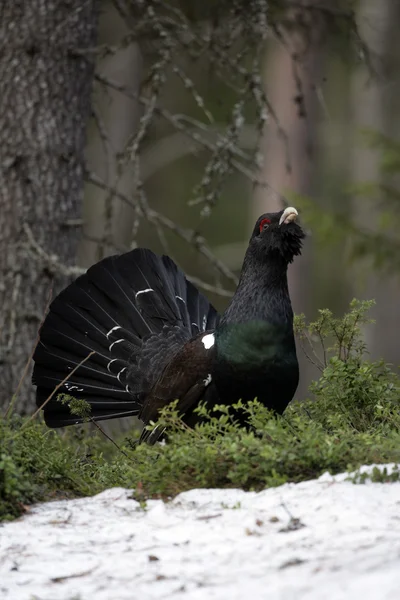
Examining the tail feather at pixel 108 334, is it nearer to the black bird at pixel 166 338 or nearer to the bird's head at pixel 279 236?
the black bird at pixel 166 338

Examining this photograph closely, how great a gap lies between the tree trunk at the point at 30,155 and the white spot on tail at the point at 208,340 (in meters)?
1.80

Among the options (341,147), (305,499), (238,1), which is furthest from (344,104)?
(305,499)

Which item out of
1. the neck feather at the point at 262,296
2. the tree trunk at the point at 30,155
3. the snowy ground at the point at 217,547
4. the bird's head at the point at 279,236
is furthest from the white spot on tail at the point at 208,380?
the tree trunk at the point at 30,155

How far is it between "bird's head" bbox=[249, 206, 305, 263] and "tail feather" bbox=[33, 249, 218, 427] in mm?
→ 1224

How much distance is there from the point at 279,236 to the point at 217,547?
2472 millimetres

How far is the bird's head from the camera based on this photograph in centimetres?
549

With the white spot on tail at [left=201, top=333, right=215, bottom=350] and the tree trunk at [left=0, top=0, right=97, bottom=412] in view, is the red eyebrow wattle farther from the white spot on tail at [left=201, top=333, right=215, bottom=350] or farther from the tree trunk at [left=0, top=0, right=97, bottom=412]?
the tree trunk at [left=0, top=0, right=97, bottom=412]

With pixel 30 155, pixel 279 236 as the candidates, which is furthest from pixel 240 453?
pixel 30 155

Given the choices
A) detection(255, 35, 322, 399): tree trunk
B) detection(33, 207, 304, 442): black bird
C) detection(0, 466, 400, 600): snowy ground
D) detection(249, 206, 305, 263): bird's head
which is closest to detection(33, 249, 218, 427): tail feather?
detection(33, 207, 304, 442): black bird

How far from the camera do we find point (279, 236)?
18.1 feet

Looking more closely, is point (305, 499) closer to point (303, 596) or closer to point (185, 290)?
point (303, 596)

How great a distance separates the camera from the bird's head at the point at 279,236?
549 cm

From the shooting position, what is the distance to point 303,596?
9.60 feet

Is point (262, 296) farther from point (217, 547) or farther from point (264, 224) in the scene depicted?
point (217, 547)
